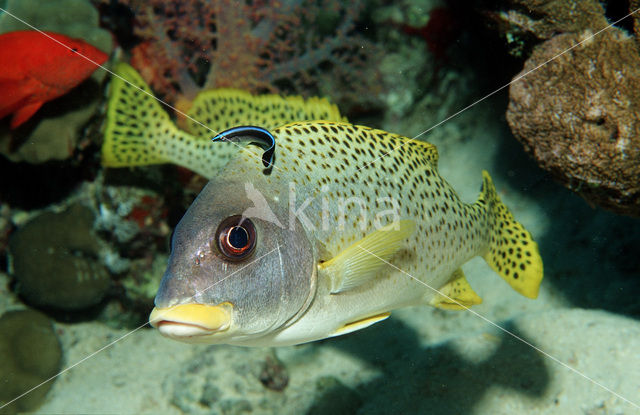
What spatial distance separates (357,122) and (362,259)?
3.92 m

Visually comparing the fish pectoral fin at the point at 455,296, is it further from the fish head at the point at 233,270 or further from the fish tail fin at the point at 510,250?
the fish head at the point at 233,270

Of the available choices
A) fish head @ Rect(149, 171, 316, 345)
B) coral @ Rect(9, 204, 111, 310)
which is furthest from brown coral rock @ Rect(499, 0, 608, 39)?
coral @ Rect(9, 204, 111, 310)

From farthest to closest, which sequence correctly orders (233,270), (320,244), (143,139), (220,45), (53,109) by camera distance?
(220,45) < (53,109) < (143,139) < (320,244) < (233,270)

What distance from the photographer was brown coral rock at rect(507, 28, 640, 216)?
121 inches

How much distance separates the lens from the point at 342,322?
2428mm

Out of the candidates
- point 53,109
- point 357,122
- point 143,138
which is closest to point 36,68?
point 53,109

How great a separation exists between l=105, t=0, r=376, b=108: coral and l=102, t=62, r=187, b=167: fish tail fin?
25.7 inches

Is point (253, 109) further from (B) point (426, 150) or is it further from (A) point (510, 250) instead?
(A) point (510, 250)

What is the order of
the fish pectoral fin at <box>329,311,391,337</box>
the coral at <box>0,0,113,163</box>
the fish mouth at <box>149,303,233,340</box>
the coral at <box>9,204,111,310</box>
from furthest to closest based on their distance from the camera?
the coral at <box>9,204,111,310</box> → the coral at <box>0,0,113,163</box> → the fish pectoral fin at <box>329,311,391,337</box> → the fish mouth at <box>149,303,233,340</box>

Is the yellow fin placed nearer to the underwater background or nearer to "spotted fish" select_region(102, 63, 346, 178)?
"spotted fish" select_region(102, 63, 346, 178)

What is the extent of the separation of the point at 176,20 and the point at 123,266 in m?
3.04

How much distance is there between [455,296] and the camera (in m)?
3.01

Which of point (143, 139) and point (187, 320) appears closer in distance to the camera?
point (187, 320)

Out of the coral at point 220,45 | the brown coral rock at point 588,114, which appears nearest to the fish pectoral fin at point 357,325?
the brown coral rock at point 588,114
